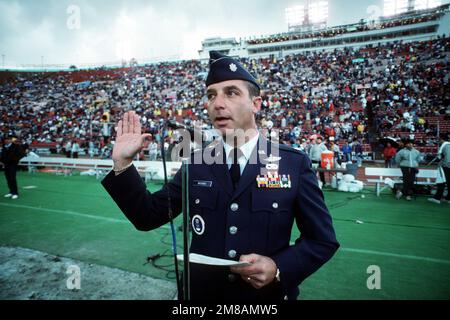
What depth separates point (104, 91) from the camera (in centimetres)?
4138

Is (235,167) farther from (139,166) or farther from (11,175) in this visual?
(139,166)

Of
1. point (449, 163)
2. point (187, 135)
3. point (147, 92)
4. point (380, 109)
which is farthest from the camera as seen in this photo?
Result: point (147, 92)

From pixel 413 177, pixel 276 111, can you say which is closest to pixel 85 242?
pixel 413 177

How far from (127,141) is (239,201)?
78 cm

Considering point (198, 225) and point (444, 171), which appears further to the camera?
point (444, 171)

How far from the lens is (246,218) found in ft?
5.18

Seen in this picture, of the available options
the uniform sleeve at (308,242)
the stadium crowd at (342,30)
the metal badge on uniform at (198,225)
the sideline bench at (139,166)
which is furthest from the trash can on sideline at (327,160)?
the stadium crowd at (342,30)

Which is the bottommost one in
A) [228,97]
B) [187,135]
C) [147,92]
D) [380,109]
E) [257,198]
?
[257,198]

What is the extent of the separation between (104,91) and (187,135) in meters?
45.6

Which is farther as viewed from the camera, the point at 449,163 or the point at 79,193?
the point at 79,193

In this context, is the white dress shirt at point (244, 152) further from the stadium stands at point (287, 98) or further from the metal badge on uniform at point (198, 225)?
the stadium stands at point (287, 98)

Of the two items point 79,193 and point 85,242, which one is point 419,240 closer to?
point 85,242

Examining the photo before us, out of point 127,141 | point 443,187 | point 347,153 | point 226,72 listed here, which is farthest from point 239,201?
point 347,153

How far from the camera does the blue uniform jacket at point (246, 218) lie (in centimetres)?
150
